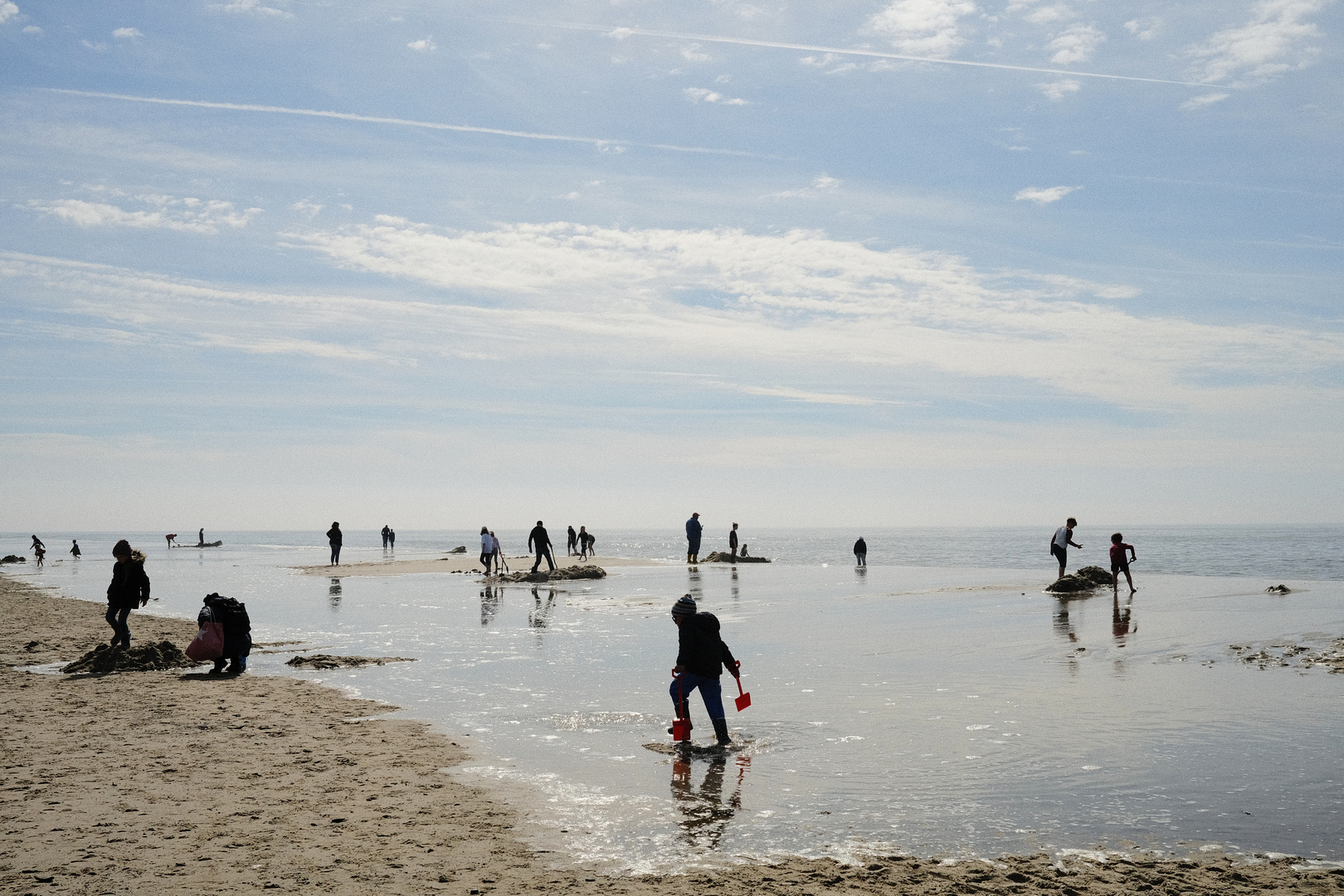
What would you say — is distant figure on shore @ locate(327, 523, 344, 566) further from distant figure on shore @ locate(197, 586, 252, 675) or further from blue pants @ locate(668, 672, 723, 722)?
blue pants @ locate(668, 672, 723, 722)

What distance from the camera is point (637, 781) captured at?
8383 mm

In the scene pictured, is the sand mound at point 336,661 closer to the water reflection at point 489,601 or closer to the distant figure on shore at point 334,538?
the water reflection at point 489,601

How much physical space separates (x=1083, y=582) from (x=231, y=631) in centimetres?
2342

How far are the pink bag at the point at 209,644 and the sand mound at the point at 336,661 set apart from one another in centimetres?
136

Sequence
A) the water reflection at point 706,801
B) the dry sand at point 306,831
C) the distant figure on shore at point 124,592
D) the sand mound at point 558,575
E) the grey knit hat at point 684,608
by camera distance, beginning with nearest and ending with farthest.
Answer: the dry sand at point 306,831 → the water reflection at point 706,801 → the grey knit hat at point 684,608 → the distant figure on shore at point 124,592 → the sand mound at point 558,575

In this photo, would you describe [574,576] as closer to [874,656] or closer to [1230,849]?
[874,656]

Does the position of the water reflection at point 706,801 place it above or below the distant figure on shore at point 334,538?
below

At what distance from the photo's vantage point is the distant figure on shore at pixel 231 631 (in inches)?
564

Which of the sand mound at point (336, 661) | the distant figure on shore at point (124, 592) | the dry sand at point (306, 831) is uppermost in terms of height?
the distant figure on shore at point (124, 592)

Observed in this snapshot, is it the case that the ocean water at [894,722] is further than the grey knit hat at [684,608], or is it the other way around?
the grey knit hat at [684,608]

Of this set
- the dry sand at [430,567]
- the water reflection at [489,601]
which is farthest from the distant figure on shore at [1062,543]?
the dry sand at [430,567]

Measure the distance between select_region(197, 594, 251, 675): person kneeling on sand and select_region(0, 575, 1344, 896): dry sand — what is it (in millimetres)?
3130

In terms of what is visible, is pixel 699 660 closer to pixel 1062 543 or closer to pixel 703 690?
pixel 703 690

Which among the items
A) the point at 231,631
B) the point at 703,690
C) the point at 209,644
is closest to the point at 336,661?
the point at 231,631
